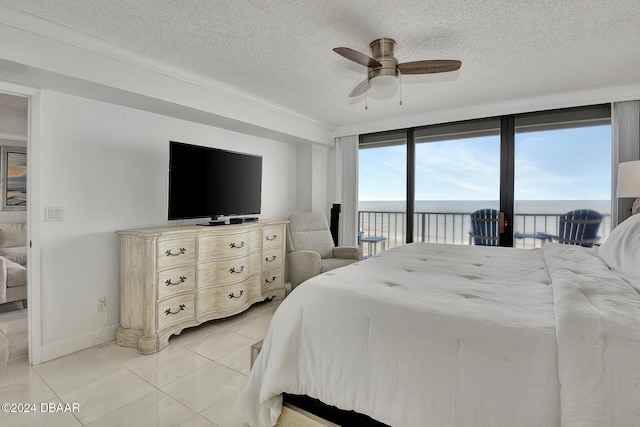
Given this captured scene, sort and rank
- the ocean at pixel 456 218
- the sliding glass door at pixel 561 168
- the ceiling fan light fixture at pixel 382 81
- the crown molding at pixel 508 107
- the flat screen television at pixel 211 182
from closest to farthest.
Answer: the ceiling fan light fixture at pixel 382 81
the flat screen television at pixel 211 182
the crown molding at pixel 508 107
the sliding glass door at pixel 561 168
the ocean at pixel 456 218

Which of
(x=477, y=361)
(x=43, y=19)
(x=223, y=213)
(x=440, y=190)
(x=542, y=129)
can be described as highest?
(x=43, y=19)

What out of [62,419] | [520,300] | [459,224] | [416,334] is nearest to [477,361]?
[416,334]

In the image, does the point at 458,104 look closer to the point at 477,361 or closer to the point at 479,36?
the point at 479,36

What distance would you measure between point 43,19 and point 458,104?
13.1 feet

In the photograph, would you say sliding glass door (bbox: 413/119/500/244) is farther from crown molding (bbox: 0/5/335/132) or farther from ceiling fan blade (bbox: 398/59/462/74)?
crown molding (bbox: 0/5/335/132)

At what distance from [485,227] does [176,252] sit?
3.67 metres

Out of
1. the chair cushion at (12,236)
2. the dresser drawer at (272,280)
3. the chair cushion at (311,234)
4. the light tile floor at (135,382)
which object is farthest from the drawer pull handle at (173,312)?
Result: the chair cushion at (12,236)

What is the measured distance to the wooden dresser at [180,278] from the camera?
261cm

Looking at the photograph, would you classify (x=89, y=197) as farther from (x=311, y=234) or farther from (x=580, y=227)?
(x=580, y=227)

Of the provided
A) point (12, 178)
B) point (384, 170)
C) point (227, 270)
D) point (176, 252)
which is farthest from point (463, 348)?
point (12, 178)

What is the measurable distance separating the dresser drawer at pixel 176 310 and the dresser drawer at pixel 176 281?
0.20 feet

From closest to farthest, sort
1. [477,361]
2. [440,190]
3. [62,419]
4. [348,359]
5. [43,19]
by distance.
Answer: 1. [477,361]
2. [348,359]
3. [62,419]
4. [43,19]
5. [440,190]

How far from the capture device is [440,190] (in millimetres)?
4477

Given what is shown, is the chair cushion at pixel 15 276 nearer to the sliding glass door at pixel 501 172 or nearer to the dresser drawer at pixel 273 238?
the dresser drawer at pixel 273 238
